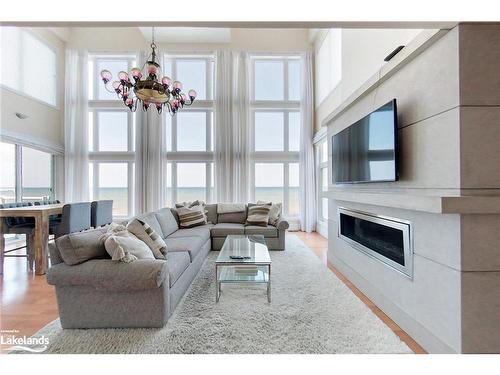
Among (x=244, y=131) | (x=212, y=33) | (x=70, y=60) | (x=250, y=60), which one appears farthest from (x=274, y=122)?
(x=70, y=60)

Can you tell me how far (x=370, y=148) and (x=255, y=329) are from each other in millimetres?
1913

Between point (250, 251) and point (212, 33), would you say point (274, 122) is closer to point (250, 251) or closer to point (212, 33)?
point (212, 33)

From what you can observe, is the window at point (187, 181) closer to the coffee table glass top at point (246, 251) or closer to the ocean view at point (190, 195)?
the ocean view at point (190, 195)

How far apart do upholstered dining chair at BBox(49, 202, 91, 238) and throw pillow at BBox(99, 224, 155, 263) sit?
5.78 feet

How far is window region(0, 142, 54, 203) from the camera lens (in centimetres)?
514

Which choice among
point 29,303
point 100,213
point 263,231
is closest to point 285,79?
point 263,231

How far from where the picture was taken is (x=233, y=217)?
5.10 metres

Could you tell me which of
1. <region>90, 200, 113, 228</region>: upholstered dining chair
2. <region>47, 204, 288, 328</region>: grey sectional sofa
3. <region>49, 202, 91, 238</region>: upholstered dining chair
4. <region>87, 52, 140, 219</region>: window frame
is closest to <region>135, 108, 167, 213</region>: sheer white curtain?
<region>87, 52, 140, 219</region>: window frame

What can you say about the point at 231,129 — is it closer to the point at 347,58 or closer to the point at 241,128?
the point at 241,128

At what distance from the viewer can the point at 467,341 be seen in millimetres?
1557

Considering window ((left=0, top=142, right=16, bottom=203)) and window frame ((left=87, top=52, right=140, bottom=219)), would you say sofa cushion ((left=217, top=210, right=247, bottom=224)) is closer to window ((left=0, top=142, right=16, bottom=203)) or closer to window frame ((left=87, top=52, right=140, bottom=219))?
window frame ((left=87, top=52, right=140, bottom=219))

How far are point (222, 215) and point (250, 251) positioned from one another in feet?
7.34

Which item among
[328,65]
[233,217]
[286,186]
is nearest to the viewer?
[233,217]

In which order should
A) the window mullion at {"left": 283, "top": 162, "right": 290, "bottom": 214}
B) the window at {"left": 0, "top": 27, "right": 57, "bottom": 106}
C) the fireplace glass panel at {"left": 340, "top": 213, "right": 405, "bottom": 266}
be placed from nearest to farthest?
1. the fireplace glass panel at {"left": 340, "top": 213, "right": 405, "bottom": 266}
2. the window at {"left": 0, "top": 27, "right": 57, "bottom": 106}
3. the window mullion at {"left": 283, "top": 162, "right": 290, "bottom": 214}
